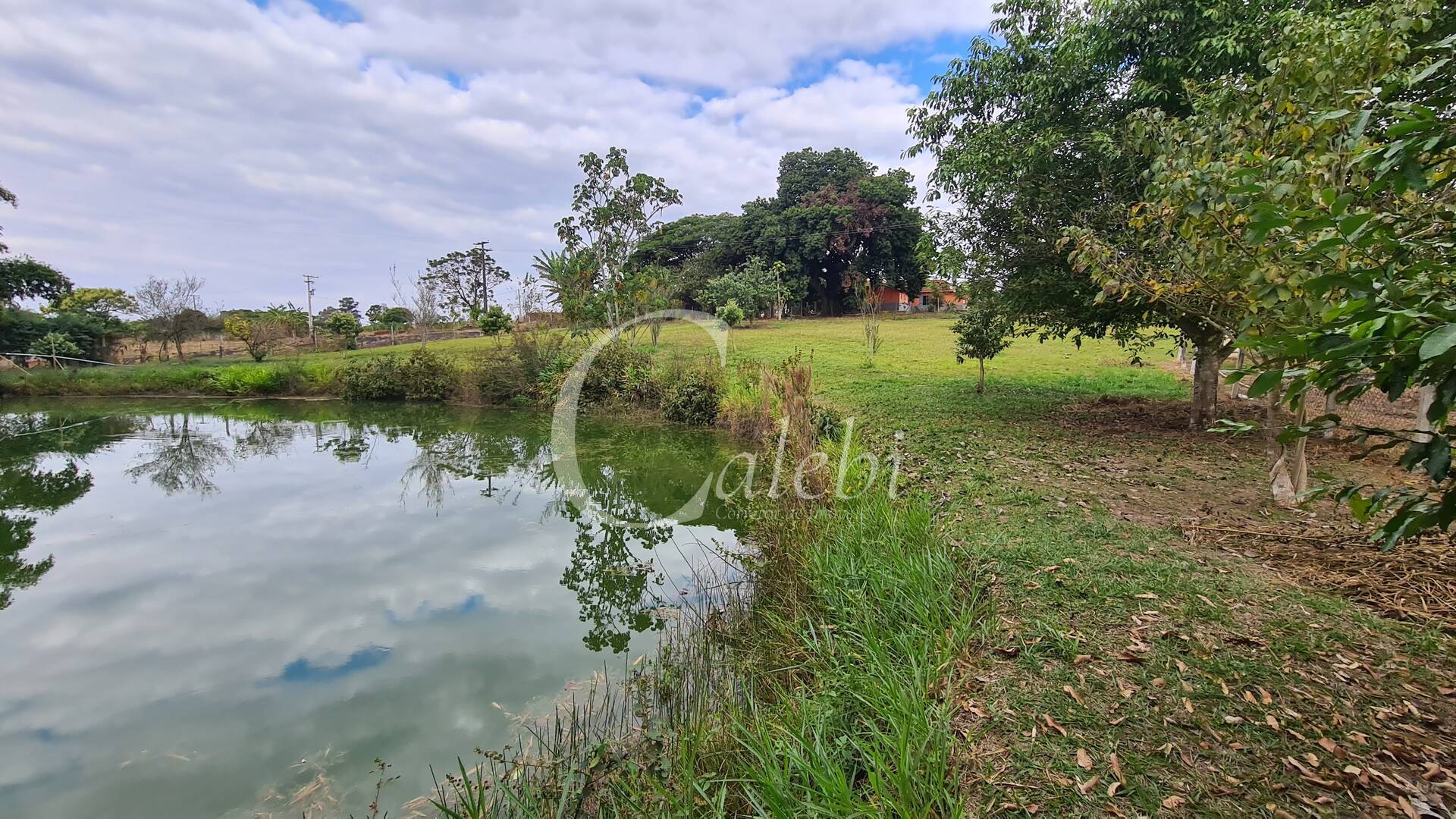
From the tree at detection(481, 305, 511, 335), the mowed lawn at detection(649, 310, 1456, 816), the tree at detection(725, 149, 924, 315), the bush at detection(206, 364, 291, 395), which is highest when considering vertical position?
the tree at detection(725, 149, 924, 315)

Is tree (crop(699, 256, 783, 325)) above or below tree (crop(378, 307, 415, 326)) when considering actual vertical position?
above

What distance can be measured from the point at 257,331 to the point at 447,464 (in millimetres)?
21075

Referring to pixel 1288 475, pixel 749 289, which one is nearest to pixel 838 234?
pixel 749 289

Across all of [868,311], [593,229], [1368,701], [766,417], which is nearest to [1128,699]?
[1368,701]

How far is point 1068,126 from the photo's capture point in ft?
25.3

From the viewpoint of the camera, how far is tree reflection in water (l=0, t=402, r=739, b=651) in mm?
6273

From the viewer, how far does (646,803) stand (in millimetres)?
2846

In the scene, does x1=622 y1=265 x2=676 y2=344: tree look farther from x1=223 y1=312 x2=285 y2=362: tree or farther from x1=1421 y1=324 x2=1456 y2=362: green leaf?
x1=1421 y1=324 x2=1456 y2=362: green leaf

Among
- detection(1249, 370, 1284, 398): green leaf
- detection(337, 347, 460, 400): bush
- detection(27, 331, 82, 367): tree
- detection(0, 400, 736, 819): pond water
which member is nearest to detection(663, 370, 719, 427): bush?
detection(0, 400, 736, 819): pond water

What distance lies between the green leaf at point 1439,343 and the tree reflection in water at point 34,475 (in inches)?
373

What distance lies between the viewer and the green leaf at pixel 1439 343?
1.03 metres

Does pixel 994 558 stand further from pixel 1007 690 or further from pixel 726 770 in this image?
pixel 726 770

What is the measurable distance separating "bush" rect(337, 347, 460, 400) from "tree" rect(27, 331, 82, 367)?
11.8 m

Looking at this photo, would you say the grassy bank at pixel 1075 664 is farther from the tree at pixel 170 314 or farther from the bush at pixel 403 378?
A: the tree at pixel 170 314
